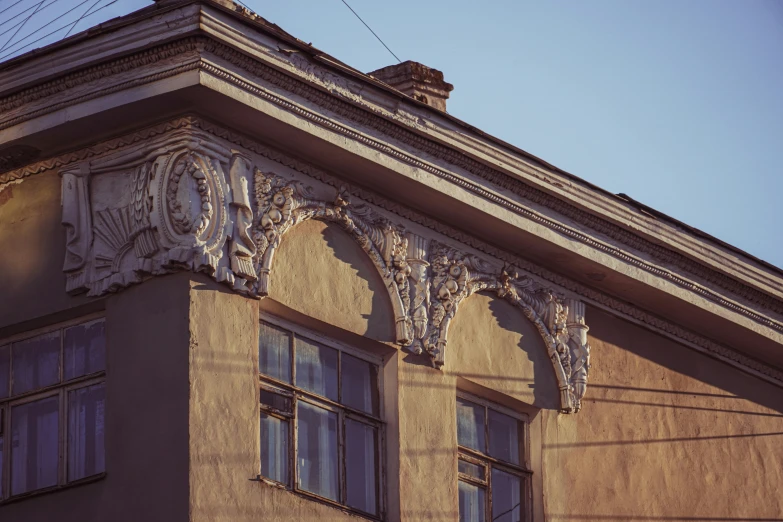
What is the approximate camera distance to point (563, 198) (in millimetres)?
18797

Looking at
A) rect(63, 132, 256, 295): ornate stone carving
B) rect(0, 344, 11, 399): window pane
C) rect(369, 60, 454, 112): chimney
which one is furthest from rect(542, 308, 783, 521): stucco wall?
rect(0, 344, 11, 399): window pane

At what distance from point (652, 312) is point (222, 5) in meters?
5.87

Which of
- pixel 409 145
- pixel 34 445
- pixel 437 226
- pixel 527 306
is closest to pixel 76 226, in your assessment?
pixel 34 445

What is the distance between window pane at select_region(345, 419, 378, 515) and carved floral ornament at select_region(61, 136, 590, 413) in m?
0.89

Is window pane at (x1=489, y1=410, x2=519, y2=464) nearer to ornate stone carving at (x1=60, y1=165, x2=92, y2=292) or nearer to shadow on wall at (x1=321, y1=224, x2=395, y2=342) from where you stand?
shadow on wall at (x1=321, y1=224, x2=395, y2=342)

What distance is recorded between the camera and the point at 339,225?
17.6 meters

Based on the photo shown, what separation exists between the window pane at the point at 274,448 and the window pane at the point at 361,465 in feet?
2.45

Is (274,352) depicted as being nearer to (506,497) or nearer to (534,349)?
(506,497)

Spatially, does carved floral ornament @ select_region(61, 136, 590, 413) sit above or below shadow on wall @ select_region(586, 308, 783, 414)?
above

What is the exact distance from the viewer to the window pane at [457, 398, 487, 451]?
1838 centimetres

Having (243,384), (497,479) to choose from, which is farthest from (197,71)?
(497,479)

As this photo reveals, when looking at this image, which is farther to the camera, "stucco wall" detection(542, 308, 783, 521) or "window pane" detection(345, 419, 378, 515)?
"stucco wall" detection(542, 308, 783, 521)

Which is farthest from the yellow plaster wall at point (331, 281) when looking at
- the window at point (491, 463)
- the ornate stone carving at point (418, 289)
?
the window at point (491, 463)

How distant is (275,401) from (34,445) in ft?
6.61
